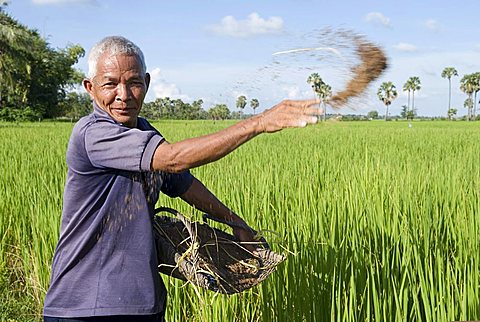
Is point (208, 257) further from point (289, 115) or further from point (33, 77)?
point (33, 77)

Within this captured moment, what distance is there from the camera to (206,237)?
1.71 metres

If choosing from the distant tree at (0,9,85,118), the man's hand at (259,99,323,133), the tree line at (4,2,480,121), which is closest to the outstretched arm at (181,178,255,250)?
the man's hand at (259,99,323,133)

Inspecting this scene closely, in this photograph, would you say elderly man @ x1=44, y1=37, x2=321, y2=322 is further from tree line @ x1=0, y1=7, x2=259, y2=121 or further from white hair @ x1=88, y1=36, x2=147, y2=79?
tree line @ x1=0, y1=7, x2=259, y2=121

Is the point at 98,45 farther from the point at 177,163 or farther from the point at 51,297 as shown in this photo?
the point at 51,297

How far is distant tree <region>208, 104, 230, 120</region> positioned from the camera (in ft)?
5.16

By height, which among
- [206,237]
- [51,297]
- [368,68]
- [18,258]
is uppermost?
[368,68]

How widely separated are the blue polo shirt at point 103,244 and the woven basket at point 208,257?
0.29 ft

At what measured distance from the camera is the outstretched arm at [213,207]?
5.72 ft

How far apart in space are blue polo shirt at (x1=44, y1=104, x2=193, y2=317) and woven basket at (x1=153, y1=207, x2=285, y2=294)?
0.09 m

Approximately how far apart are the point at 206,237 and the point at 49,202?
6.59 feet

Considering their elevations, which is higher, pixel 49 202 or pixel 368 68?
pixel 368 68

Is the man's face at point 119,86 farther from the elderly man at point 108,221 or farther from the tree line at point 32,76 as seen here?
the tree line at point 32,76

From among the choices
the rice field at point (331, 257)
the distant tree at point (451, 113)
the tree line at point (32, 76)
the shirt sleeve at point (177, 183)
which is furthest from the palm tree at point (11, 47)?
the distant tree at point (451, 113)

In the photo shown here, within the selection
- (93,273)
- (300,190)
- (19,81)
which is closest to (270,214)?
(300,190)
